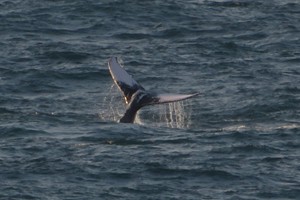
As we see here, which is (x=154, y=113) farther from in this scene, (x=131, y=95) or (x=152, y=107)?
(x=131, y=95)

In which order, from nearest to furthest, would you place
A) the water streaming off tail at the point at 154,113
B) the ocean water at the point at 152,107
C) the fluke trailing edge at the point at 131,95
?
1. the ocean water at the point at 152,107
2. the fluke trailing edge at the point at 131,95
3. the water streaming off tail at the point at 154,113

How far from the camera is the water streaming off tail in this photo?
31.3 m

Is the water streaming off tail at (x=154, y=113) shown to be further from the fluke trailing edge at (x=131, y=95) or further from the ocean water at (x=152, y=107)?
the fluke trailing edge at (x=131, y=95)

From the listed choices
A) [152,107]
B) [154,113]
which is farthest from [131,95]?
[152,107]

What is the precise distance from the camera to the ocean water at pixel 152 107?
26.0m

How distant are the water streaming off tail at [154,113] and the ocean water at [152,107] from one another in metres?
0.05

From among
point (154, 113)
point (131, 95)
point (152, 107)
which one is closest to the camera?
point (131, 95)

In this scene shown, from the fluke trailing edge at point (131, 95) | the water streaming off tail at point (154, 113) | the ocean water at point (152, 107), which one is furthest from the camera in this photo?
the water streaming off tail at point (154, 113)

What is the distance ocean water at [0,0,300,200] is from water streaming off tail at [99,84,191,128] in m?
0.05

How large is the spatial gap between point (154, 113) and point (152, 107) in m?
0.67

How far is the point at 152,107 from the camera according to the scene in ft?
109

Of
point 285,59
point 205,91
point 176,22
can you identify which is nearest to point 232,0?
point 176,22

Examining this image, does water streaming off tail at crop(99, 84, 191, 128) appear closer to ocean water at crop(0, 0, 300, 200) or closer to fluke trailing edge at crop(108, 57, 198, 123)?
ocean water at crop(0, 0, 300, 200)

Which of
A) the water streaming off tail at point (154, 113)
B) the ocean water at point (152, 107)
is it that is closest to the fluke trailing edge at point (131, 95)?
the ocean water at point (152, 107)
